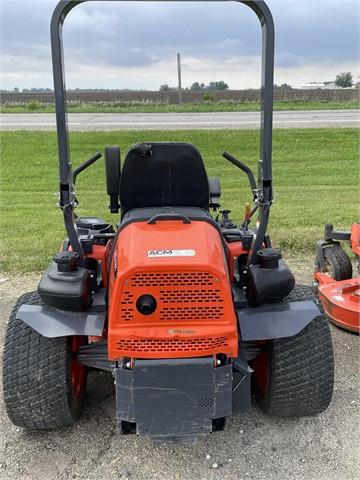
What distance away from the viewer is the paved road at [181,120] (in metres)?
15.1

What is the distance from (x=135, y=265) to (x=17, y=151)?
11115mm

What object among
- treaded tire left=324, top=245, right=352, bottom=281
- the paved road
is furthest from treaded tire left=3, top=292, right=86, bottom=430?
the paved road

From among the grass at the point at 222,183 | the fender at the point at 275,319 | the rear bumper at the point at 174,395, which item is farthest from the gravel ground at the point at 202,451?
the grass at the point at 222,183

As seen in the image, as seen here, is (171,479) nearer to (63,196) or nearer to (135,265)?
(135,265)

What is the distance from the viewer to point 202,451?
2.81 m

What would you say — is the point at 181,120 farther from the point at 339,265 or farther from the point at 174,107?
the point at 339,265

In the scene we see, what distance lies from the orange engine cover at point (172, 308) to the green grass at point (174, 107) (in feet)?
55.9

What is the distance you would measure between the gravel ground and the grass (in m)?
2.75

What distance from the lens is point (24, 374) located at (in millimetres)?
2748

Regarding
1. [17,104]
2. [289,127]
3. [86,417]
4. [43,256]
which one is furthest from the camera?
[17,104]

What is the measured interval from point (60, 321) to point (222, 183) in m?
7.14

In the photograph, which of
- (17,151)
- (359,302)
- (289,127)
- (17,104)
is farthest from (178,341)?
(17,104)

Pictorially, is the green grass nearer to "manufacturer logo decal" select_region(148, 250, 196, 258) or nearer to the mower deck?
the mower deck

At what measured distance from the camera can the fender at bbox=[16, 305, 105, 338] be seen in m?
2.64
